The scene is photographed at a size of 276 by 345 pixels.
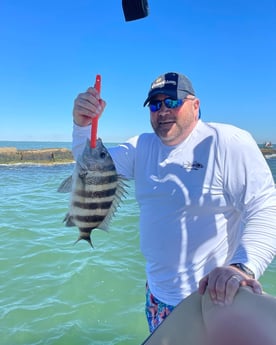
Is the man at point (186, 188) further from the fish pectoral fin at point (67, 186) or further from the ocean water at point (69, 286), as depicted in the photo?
the ocean water at point (69, 286)

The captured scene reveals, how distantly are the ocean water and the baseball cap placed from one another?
1.45 m

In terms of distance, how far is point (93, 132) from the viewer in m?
2.18

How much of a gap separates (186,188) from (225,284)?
93 cm

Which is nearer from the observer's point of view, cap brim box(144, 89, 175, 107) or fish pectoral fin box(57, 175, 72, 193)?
fish pectoral fin box(57, 175, 72, 193)

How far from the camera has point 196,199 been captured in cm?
239

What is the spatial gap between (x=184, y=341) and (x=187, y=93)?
1.64 m

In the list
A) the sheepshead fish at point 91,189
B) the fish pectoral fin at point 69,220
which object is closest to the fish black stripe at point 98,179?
the sheepshead fish at point 91,189

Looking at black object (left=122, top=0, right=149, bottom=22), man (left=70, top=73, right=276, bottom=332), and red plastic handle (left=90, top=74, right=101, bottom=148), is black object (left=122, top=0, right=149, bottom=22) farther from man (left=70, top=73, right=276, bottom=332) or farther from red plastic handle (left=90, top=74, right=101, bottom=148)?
red plastic handle (left=90, top=74, right=101, bottom=148)

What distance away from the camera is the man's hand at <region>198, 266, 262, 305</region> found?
61.8 inches

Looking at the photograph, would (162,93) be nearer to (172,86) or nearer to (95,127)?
(172,86)

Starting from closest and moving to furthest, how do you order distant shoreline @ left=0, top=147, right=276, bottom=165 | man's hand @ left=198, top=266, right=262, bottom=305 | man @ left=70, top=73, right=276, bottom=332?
man's hand @ left=198, top=266, right=262, bottom=305 → man @ left=70, top=73, right=276, bottom=332 → distant shoreline @ left=0, top=147, right=276, bottom=165

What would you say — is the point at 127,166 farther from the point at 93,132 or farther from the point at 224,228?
the point at 224,228

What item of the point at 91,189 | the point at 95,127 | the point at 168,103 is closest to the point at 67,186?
the point at 91,189

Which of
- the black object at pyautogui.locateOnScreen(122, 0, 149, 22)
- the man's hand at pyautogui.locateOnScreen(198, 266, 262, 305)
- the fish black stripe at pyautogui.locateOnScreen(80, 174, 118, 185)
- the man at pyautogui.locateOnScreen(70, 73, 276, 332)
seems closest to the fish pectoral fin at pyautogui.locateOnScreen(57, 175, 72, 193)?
the fish black stripe at pyautogui.locateOnScreen(80, 174, 118, 185)
